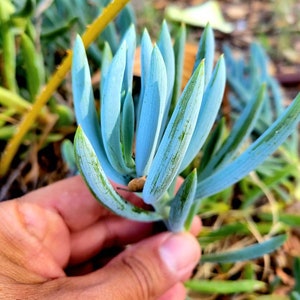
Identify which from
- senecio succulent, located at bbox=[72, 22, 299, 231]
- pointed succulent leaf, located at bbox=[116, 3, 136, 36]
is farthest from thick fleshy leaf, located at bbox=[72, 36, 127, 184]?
pointed succulent leaf, located at bbox=[116, 3, 136, 36]

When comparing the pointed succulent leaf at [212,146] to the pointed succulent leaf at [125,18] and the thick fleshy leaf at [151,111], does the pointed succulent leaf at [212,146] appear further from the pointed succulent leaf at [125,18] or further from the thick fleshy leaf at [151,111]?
the pointed succulent leaf at [125,18]

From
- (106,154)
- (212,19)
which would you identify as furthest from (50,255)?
(212,19)

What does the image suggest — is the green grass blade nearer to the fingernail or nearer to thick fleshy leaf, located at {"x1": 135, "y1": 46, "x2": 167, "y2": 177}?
the fingernail

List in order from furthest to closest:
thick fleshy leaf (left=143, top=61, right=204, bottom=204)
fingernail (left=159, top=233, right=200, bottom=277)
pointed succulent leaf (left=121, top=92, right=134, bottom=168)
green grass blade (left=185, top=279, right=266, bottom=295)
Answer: green grass blade (left=185, top=279, right=266, bottom=295), fingernail (left=159, top=233, right=200, bottom=277), pointed succulent leaf (left=121, top=92, right=134, bottom=168), thick fleshy leaf (left=143, top=61, right=204, bottom=204)

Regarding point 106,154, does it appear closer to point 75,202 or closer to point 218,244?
point 75,202

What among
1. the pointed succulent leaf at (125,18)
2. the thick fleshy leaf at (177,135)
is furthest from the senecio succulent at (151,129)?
the pointed succulent leaf at (125,18)

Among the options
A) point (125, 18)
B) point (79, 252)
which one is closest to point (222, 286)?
point (79, 252)

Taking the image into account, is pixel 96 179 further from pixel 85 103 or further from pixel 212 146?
pixel 212 146
